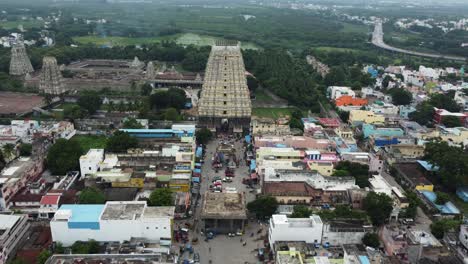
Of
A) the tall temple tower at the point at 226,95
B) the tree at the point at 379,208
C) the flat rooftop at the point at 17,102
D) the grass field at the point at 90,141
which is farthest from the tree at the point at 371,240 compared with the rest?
the flat rooftop at the point at 17,102

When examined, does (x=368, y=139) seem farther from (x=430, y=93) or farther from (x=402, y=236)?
(x=430, y=93)

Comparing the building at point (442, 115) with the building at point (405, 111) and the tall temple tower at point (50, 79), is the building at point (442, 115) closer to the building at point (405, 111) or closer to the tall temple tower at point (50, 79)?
the building at point (405, 111)

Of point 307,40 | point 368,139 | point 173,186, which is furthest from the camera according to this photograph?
point 307,40

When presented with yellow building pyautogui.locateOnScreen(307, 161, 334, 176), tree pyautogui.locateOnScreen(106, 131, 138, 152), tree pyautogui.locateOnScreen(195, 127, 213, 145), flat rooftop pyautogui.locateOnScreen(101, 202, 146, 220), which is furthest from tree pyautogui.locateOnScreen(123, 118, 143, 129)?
yellow building pyautogui.locateOnScreen(307, 161, 334, 176)

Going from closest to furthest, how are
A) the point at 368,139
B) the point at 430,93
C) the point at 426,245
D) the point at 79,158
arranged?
the point at 426,245 < the point at 79,158 < the point at 368,139 < the point at 430,93

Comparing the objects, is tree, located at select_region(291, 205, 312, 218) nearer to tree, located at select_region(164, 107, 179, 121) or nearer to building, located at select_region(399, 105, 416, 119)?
tree, located at select_region(164, 107, 179, 121)

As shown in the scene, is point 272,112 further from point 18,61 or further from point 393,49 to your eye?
point 393,49

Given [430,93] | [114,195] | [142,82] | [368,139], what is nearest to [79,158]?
[114,195]

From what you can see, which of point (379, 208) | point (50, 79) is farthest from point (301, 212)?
point (50, 79)
